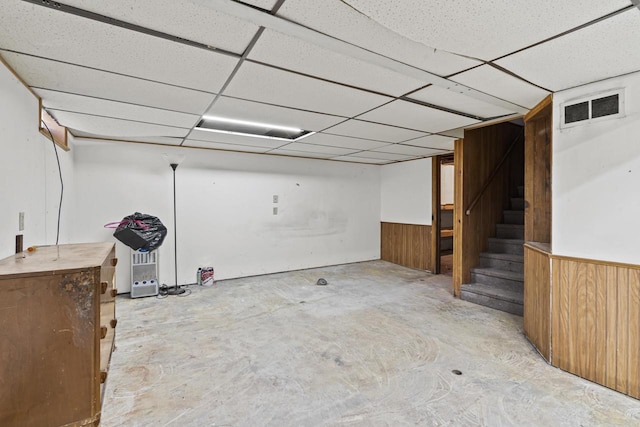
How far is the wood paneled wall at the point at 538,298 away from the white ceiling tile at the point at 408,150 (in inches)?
91.4

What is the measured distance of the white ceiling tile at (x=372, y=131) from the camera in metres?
3.40

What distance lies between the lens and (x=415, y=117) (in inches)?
122

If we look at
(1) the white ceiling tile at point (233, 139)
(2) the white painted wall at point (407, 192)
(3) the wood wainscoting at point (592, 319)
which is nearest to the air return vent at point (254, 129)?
(1) the white ceiling tile at point (233, 139)

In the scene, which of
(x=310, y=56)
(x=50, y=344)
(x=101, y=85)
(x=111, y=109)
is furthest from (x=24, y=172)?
(x=310, y=56)

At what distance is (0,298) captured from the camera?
52.7 inches

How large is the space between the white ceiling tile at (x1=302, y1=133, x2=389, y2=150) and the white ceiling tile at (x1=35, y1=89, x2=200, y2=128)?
1.57 metres

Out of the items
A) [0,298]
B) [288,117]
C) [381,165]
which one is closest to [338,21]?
[288,117]

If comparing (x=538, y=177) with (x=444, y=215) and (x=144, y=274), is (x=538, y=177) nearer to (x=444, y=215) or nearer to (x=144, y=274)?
(x=144, y=274)

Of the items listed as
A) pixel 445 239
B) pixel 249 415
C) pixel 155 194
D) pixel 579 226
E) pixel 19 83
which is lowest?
pixel 249 415

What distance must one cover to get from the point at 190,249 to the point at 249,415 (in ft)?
11.2

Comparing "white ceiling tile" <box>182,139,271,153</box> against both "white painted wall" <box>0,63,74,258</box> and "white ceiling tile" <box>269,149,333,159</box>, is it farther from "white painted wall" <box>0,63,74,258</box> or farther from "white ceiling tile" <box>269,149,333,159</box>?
"white painted wall" <box>0,63,74,258</box>

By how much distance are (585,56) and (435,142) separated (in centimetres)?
258

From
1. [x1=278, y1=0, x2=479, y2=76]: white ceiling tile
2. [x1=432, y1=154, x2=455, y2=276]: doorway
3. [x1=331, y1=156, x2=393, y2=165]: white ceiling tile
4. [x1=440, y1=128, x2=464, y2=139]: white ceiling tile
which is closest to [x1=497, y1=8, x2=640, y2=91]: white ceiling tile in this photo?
[x1=278, y1=0, x2=479, y2=76]: white ceiling tile

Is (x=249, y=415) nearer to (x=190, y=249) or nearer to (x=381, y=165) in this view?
(x=190, y=249)
